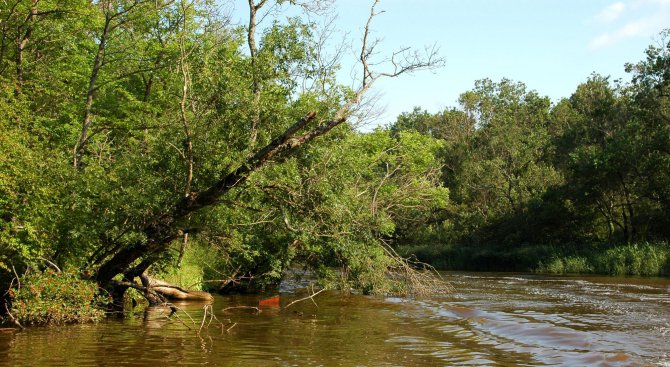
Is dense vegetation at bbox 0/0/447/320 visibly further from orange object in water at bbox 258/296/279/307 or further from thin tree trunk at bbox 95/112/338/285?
orange object in water at bbox 258/296/279/307

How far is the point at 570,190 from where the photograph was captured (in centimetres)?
4822

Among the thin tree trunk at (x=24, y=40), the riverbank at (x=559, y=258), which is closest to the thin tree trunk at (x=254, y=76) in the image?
the thin tree trunk at (x=24, y=40)

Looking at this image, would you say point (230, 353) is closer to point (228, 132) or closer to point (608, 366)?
point (228, 132)

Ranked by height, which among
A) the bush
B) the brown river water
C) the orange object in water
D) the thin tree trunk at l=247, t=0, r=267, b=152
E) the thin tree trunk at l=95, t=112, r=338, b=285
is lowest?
the brown river water

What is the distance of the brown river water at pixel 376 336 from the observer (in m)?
12.0

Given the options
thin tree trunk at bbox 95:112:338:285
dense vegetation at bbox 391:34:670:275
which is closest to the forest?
thin tree trunk at bbox 95:112:338:285

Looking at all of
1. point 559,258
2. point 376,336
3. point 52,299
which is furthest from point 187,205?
point 559,258

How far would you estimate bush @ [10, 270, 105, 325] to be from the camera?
14.2 meters

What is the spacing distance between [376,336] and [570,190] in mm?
37128

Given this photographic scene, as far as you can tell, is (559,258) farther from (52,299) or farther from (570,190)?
(52,299)

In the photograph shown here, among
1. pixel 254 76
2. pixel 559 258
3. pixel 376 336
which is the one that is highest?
pixel 254 76

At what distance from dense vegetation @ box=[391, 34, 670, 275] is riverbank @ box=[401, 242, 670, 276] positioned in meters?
0.08

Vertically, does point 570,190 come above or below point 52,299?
above

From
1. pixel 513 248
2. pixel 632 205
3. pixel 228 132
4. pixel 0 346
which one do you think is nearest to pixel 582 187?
pixel 632 205
